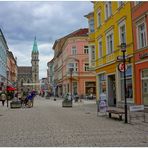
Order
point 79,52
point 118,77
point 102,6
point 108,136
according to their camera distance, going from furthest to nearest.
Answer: point 79,52 < point 102,6 < point 118,77 < point 108,136

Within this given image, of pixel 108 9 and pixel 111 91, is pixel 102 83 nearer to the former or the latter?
pixel 111 91

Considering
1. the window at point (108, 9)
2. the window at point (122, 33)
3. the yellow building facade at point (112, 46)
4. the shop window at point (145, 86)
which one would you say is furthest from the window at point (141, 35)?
the window at point (108, 9)

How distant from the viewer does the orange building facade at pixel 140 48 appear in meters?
22.5

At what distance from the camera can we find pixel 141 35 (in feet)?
77.4

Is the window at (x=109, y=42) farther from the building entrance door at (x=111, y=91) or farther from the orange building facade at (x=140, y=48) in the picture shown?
the orange building facade at (x=140, y=48)

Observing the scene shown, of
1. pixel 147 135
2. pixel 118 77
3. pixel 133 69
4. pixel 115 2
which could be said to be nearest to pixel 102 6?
pixel 115 2

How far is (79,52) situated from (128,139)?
5639 cm

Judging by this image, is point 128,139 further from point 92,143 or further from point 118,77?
point 118,77

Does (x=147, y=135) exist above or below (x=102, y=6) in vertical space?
below

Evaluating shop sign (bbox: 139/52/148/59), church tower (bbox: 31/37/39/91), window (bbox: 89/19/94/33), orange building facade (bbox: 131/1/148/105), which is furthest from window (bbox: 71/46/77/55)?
church tower (bbox: 31/37/39/91)

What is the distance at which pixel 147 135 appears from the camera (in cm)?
1191

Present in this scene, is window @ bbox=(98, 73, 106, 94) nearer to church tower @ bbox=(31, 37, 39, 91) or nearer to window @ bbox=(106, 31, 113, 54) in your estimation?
window @ bbox=(106, 31, 113, 54)

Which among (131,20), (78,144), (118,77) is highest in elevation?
(131,20)

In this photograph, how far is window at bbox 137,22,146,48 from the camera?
22.9 meters
